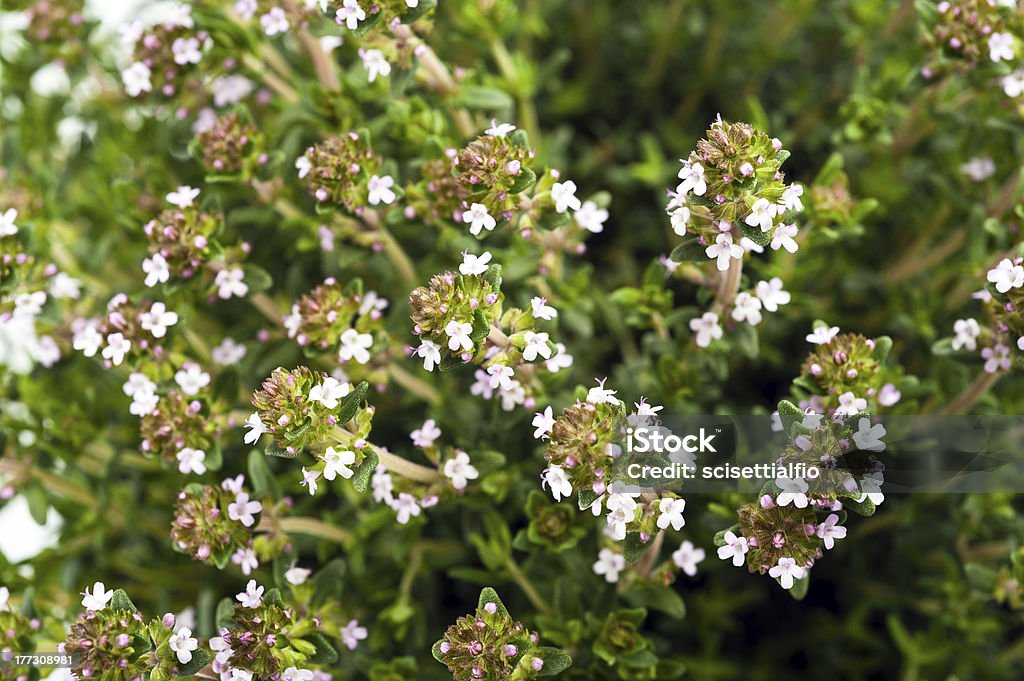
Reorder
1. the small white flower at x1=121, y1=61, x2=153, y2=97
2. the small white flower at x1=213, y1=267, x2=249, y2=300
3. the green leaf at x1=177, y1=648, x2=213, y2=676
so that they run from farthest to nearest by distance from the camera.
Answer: the small white flower at x1=121, y1=61, x2=153, y2=97
the small white flower at x1=213, y1=267, x2=249, y2=300
the green leaf at x1=177, y1=648, x2=213, y2=676

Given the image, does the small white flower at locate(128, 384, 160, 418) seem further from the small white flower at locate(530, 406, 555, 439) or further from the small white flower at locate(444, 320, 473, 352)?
the small white flower at locate(530, 406, 555, 439)

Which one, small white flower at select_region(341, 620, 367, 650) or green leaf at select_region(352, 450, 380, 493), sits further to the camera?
small white flower at select_region(341, 620, 367, 650)

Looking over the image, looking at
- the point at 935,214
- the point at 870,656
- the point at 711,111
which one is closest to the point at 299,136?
the point at 711,111

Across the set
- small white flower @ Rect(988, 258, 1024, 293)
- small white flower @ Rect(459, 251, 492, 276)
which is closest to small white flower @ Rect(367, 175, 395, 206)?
small white flower @ Rect(459, 251, 492, 276)

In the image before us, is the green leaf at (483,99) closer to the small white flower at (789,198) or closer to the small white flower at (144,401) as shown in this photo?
the small white flower at (789,198)

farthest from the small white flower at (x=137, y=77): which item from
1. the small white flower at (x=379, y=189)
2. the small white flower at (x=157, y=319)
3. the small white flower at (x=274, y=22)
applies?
the small white flower at (x=379, y=189)

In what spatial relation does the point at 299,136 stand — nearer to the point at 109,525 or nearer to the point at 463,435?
the point at 463,435
